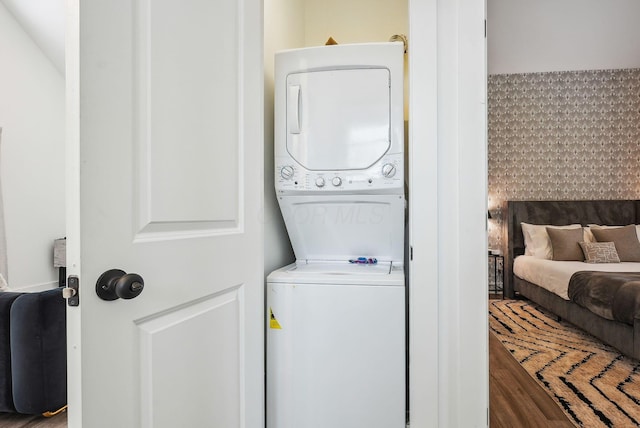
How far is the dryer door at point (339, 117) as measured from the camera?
170 centimetres

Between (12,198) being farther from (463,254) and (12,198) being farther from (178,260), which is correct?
(463,254)

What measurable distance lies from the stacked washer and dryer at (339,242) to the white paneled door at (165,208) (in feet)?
0.86

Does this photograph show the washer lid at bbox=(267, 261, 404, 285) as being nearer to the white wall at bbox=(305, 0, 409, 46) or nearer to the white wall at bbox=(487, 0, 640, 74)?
the white wall at bbox=(305, 0, 409, 46)

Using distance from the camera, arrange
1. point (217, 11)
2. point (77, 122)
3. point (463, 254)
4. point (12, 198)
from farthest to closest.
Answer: point (12, 198) → point (463, 254) → point (217, 11) → point (77, 122)

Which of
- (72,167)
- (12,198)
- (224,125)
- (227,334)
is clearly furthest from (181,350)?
(12,198)

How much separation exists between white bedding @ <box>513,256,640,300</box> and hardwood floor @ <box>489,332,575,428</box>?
1.44 metres

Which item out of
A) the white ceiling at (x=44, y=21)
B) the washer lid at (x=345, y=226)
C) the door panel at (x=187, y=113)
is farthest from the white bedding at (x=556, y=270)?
the white ceiling at (x=44, y=21)

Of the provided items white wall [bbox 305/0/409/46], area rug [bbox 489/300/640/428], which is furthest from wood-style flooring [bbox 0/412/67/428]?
area rug [bbox 489/300/640/428]

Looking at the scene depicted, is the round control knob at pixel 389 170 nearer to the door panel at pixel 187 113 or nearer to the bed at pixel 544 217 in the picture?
the door panel at pixel 187 113

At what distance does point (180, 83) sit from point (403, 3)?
180 cm

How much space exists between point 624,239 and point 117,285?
546 cm

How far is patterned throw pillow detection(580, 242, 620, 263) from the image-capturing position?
4.42m

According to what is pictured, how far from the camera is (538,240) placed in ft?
16.1

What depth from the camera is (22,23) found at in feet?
12.6
